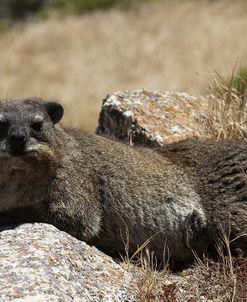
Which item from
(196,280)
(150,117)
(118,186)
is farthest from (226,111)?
(196,280)

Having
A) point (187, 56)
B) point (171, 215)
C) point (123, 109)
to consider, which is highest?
point (187, 56)

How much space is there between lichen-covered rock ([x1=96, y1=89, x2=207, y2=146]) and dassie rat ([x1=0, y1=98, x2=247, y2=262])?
1.34 metres

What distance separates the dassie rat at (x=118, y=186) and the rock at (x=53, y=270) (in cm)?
38

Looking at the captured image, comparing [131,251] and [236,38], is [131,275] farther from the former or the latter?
[236,38]

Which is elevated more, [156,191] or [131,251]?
[156,191]

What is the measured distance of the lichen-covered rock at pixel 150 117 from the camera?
1000 centimetres

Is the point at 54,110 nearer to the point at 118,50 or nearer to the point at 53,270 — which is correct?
the point at 53,270

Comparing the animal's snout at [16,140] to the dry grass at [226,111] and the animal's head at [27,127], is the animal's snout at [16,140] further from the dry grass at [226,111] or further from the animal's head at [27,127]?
the dry grass at [226,111]

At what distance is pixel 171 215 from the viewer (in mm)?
7891

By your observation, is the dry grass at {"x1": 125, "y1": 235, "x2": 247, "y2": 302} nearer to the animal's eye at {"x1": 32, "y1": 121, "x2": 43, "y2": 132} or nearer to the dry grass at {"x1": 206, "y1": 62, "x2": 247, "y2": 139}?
the animal's eye at {"x1": 32, "y1": 121, "x2": 43, "y2": 132}

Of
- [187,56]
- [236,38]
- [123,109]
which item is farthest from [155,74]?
[123,109]

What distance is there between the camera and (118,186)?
7.77 m

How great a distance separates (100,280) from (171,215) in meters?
1.68

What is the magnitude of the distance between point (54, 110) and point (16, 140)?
972 millimetres
